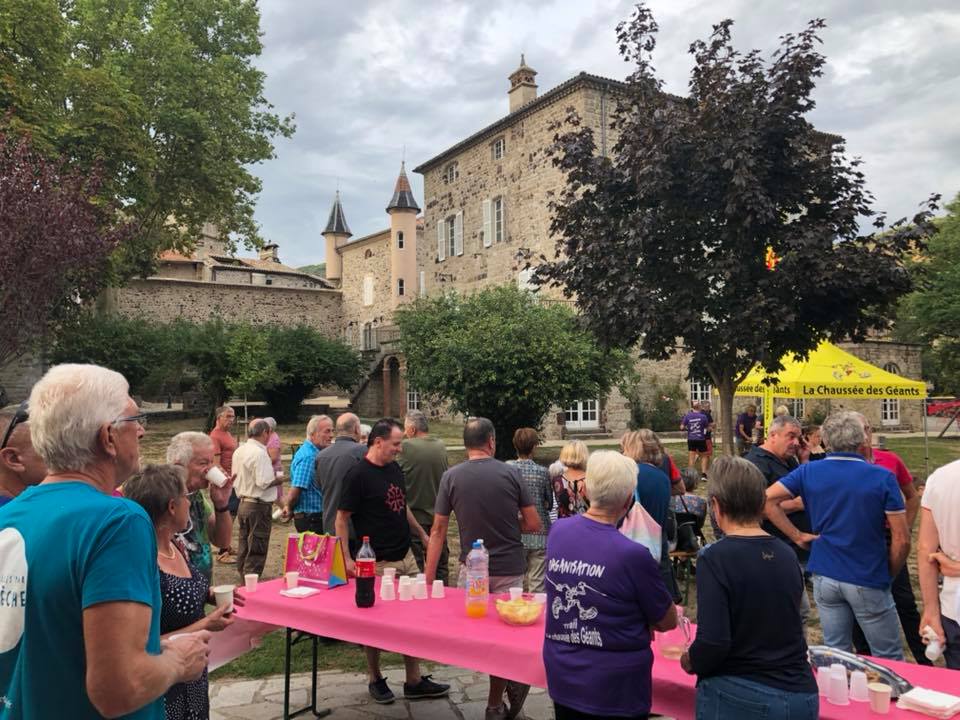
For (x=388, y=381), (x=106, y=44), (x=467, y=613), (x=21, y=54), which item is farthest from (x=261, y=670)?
(x=388, y=381)

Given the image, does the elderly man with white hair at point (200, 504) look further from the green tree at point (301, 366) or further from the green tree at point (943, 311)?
the green tree at point (301, 366)

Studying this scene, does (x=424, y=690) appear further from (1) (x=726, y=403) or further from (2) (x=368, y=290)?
(2) (x=368, y=290)

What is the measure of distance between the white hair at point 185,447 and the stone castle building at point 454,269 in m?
12.4

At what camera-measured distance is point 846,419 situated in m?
3.87

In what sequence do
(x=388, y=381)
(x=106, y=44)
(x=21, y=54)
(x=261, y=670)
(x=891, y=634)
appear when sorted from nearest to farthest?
(x=891, y=634), (x=261, y=670), (x=21, y=54), (x=106, y=44), (x=388, y=381)

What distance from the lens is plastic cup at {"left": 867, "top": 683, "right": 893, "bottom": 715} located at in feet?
7.97

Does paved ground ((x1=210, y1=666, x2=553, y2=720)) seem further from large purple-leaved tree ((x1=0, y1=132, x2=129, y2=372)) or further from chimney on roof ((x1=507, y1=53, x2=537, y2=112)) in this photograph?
chimney on roof ((x1=507, y1=53, x2=537, y2=112))

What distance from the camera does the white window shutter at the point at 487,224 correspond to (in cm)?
2770

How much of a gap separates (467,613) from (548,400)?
37.2ft

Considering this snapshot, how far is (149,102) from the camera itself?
20578 mm

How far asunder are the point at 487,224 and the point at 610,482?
1017 inches

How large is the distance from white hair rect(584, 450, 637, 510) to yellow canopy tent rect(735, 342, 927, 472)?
8.55 meters

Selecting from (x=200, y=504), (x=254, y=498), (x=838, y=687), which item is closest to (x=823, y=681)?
(x=838, y=687)

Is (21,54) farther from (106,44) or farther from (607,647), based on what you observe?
(607,647)
